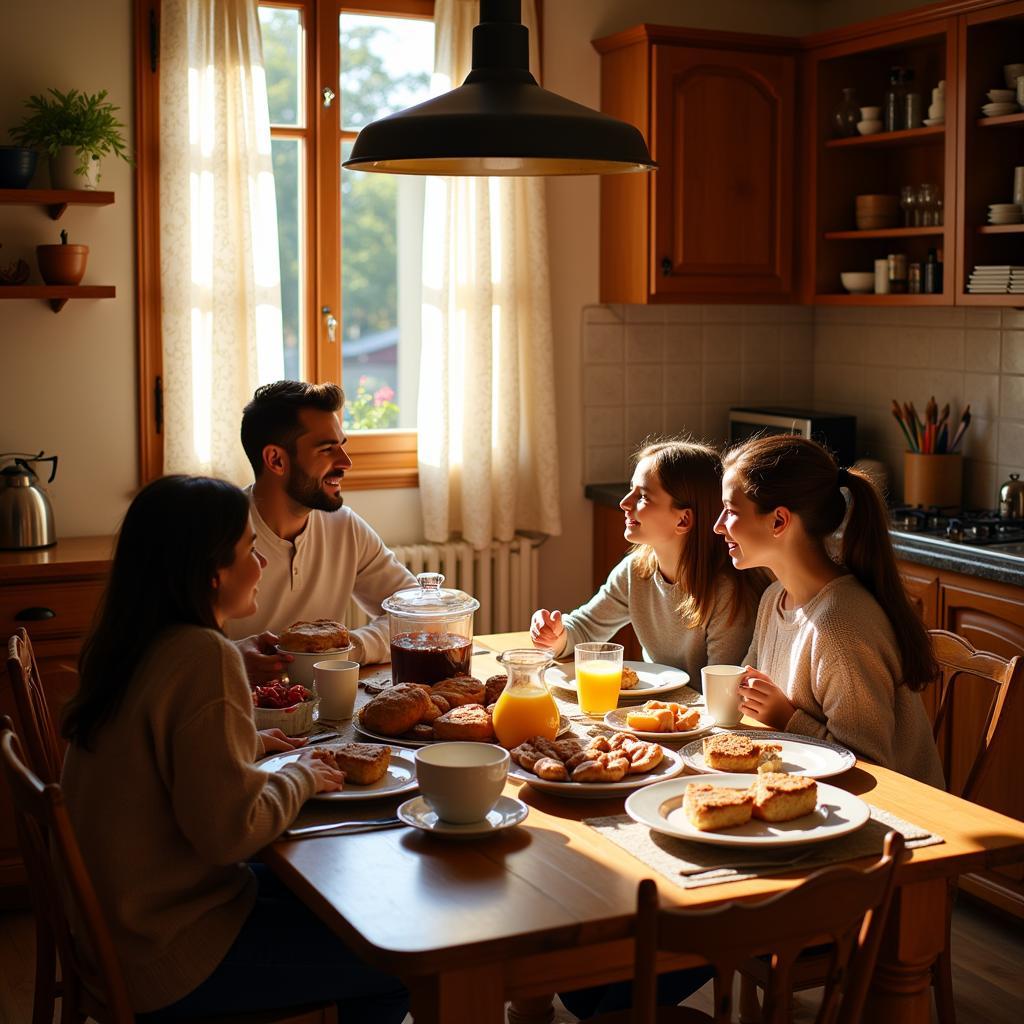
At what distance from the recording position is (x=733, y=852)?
1.69 m

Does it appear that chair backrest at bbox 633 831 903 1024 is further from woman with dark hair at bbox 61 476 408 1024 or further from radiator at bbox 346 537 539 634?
radiator at bbox 346 537 539 634

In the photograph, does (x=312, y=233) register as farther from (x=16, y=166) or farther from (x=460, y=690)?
(x=460, y=690)

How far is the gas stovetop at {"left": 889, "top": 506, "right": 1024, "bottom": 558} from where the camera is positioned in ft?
10.9

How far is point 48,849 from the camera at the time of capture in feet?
6.18

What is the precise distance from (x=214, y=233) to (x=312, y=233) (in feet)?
1.18

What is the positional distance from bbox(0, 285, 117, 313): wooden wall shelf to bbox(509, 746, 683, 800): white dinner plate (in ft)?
6.97

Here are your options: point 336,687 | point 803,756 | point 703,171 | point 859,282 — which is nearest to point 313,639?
point 336,687

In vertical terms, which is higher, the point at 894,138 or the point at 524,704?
the point at 894,138

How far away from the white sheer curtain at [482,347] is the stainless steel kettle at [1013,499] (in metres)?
1.31

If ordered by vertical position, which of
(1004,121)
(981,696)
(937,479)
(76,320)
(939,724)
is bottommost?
(981,696)

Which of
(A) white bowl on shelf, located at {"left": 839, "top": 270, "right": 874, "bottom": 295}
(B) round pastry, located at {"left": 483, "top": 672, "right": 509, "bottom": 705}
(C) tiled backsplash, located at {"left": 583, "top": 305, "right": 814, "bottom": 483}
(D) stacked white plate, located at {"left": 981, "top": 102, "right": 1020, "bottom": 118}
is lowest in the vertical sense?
(B) round pastry, located at {"left": 483, "top": 672, "right": 509, "bottom": 705}

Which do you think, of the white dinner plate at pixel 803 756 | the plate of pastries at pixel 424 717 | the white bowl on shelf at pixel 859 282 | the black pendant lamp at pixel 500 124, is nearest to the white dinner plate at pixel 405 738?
the plate of pastries at pixel 424 717

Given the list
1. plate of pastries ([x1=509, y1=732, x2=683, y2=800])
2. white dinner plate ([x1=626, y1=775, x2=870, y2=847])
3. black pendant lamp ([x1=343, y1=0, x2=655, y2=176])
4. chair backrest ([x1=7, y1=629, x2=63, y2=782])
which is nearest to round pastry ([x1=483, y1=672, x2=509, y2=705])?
plate of pastries ([x1=509, y1=732, x2=683, y2=800])

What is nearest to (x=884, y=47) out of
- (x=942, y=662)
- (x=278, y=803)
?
(x=942, y=662)
